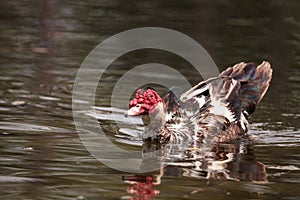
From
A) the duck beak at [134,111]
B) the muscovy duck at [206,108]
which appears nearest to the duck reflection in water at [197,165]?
the muscovy duck at [206,108]

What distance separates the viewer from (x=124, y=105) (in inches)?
425

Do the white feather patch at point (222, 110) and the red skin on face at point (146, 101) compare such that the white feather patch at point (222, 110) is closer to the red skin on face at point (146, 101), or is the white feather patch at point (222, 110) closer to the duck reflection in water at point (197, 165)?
the duck reflection in water at point (197, 165)

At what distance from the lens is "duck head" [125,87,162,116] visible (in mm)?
8930

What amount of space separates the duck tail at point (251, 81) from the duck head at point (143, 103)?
1.45 meters

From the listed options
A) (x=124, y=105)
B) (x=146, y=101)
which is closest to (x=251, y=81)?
(x=124, y=105)

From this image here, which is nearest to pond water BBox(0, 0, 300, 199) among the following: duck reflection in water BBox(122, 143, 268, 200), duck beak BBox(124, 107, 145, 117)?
duck reflection in water BBox(122, 143, 268, 200)

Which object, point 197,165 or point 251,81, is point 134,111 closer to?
point 197,165

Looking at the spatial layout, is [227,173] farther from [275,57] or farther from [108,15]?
[108,15]

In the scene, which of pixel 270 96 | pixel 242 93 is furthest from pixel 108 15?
pixel 242 93

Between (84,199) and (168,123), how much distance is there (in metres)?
2.65

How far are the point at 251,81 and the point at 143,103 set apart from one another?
1.82m

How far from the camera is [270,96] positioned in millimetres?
11617

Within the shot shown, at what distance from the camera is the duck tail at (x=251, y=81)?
10.2 meters

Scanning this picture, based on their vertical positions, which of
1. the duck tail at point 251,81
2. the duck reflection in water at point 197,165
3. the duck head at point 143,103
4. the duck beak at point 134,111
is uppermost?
the duck tail at point 251,81
